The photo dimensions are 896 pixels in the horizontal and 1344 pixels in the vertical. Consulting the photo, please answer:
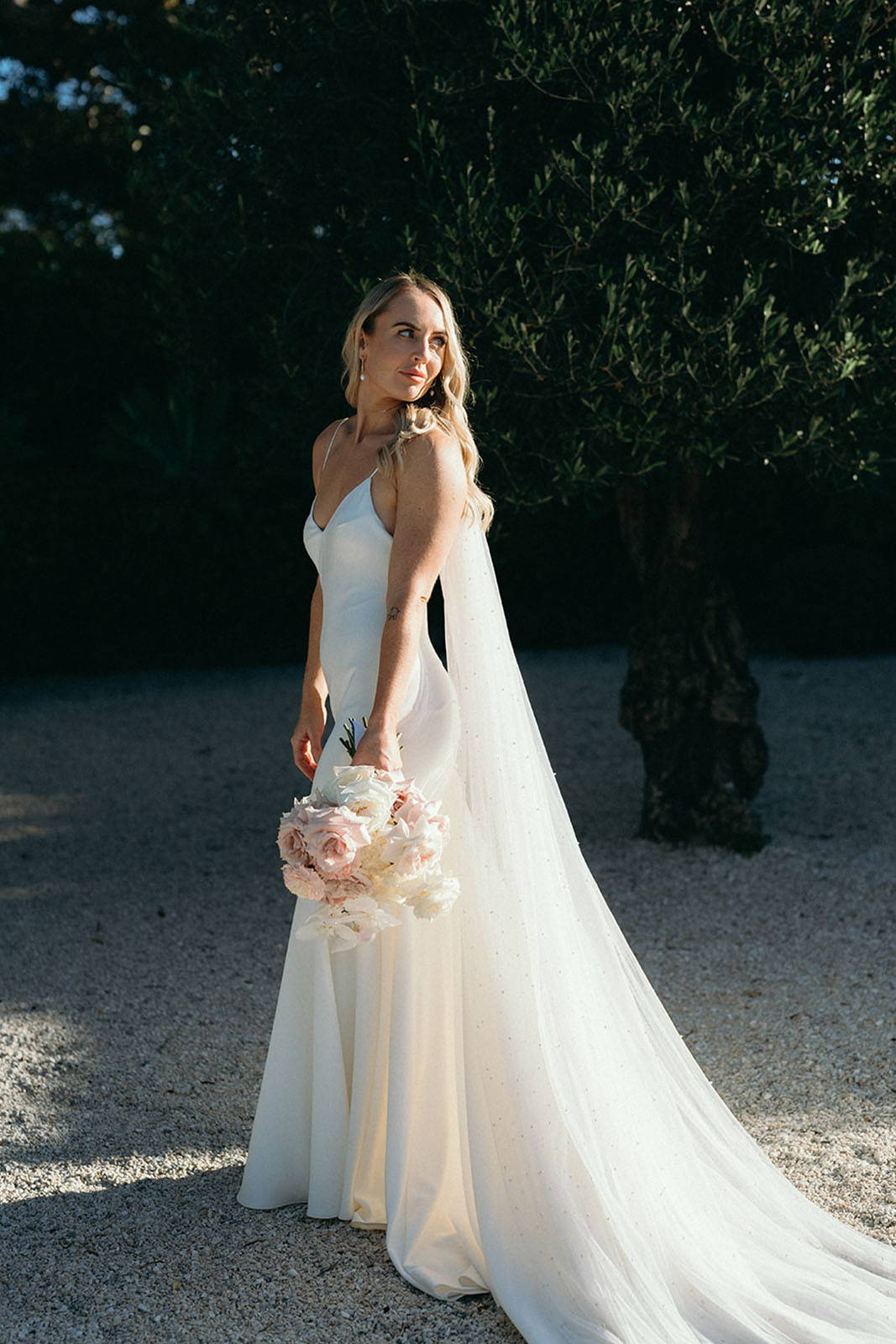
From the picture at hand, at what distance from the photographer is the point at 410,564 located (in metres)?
2.77

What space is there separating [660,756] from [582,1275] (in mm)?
3785

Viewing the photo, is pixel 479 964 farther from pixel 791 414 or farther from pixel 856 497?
pixel 856 497

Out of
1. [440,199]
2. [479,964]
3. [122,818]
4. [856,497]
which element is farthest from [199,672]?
[479,964]

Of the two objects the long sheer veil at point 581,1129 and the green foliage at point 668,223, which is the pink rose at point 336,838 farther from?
the green foliage at point 668,223

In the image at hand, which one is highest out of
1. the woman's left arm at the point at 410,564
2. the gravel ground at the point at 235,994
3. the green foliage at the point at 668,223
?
the green foliage at the point at 668,223

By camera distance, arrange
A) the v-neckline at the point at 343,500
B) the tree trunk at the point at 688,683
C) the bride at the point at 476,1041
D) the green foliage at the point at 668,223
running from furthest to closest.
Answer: the tree trunk at the point at 688,683 < the green foliage at the point at 668,223 < the v-neckline at the point at 343,500 < the bride at the point at 476,1041

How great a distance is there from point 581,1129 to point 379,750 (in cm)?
89

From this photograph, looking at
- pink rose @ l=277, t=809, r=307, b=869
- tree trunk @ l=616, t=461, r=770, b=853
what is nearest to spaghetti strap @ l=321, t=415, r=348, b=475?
pink rose @ l=277, t=809, r=307, b=869

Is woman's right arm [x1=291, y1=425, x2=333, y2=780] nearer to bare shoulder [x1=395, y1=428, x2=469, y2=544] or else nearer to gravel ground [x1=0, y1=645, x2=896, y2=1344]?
bare shoulder [x1=395, y1=428, x2=469, y2=544]

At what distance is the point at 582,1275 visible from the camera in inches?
102

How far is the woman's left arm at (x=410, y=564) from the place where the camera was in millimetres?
2746

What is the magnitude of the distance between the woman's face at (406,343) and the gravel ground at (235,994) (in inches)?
75.5

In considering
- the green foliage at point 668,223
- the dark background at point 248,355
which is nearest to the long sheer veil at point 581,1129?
the green foliage at point 668,223

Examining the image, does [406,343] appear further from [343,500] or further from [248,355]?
[248,355]
